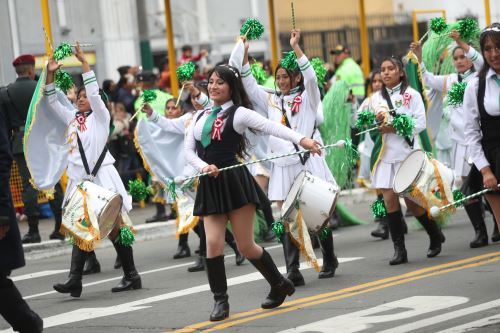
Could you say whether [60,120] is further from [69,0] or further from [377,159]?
[69,0]

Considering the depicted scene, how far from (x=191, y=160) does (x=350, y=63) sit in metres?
12.0

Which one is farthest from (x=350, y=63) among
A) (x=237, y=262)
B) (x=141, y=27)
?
(x=237, y=262)

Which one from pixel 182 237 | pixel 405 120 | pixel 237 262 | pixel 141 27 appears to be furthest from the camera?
pixel 141 27

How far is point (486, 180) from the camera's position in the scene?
8.77 metres

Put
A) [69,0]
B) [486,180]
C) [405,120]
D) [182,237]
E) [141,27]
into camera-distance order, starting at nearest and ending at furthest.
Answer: [486,180], [405,120], [182,237], [69,0], [141,27]

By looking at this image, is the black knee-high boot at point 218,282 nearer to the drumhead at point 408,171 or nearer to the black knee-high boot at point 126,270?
the black knee-high boot at point 126,270

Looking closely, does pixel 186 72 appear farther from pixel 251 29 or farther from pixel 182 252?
pixel 182 252

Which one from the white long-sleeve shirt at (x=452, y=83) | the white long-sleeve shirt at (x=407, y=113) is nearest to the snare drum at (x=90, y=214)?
the white long-sleeve shirt at (x=407, y=113)

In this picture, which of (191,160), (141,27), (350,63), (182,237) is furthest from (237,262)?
(141,27)

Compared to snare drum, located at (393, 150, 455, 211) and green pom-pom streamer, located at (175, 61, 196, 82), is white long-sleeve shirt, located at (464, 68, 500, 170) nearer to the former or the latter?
snare drum, located at (393, 150, 455, 211)

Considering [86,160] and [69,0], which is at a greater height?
[69,0]

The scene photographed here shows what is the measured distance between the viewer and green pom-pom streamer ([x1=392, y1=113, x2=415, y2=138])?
1091cm

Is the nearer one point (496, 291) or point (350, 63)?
point (496, 291)

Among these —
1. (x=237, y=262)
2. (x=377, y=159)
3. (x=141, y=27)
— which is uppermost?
(x=141, y=27)
